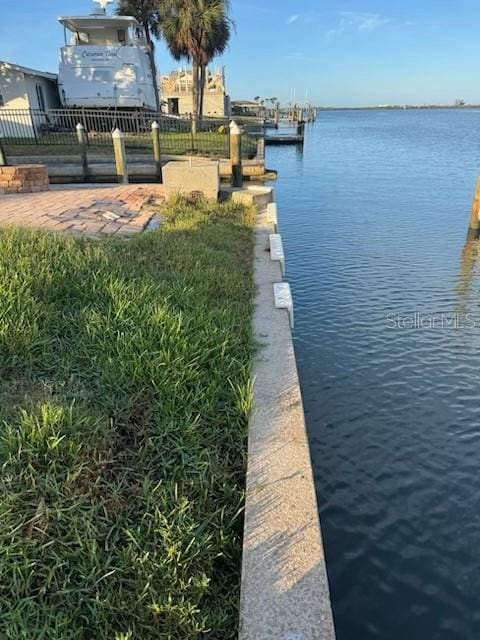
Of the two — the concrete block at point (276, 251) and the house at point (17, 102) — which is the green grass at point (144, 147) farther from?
the concrete block at point (276, 251)

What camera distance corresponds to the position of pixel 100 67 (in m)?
20.6

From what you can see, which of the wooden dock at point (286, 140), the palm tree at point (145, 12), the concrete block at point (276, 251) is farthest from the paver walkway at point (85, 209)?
the wooden dock at point (286, 140)

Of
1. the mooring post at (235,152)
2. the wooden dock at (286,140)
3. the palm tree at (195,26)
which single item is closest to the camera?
the mooring post at (235,152)

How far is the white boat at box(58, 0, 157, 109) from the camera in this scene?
20.5 m

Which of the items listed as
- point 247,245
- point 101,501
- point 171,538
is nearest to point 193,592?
point 171,538

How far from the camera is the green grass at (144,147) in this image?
50.0 feet

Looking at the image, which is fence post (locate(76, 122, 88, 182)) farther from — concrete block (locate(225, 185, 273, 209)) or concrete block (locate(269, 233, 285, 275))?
concrete block (locate(269, 233, 285, 275))

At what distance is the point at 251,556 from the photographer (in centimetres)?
194

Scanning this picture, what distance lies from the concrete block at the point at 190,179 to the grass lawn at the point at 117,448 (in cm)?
486

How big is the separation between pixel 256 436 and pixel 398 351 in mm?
3277

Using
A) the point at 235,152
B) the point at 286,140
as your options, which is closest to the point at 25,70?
the point at 235,152

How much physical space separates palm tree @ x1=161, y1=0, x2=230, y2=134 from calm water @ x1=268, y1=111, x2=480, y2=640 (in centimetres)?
2199

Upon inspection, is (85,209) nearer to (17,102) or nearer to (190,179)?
(190,179)

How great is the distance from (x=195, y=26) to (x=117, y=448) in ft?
98.1
